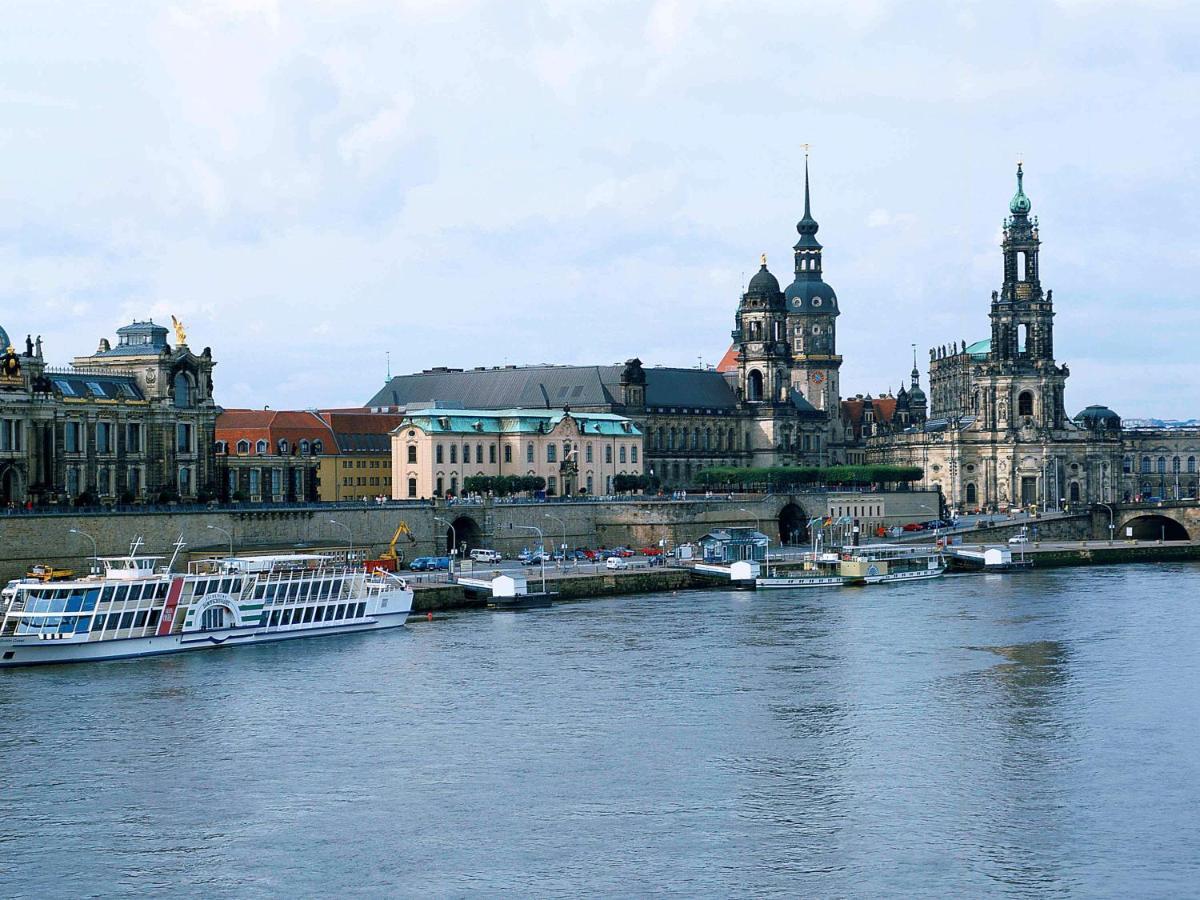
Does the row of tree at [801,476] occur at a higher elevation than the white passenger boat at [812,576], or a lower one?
higher

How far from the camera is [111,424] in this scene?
332 ft

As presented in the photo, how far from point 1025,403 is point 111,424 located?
302 ft

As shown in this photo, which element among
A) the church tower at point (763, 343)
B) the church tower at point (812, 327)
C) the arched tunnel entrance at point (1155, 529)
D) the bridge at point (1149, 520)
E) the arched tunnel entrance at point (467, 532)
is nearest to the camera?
the arched tunnel entrance at point (467, 532)

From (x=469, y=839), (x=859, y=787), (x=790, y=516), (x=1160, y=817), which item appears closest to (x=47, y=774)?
(x=469, y=839)

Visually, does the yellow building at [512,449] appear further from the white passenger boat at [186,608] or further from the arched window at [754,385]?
the white passenger boat at [186,608]

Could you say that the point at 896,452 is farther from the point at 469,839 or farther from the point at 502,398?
the point at 469,839

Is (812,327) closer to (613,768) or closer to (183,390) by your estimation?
(183,390)

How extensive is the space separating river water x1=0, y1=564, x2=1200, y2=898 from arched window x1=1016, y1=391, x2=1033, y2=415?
299 feet

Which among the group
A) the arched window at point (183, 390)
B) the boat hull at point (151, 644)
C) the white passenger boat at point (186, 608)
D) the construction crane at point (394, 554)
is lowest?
the boat hull at point (151, 644)

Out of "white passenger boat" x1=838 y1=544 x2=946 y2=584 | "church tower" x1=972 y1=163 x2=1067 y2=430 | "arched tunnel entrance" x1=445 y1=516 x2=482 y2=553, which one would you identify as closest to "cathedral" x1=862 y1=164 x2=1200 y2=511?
"church tower" x1=972 y1=163 x2=1067 y2=430

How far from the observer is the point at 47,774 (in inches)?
2008

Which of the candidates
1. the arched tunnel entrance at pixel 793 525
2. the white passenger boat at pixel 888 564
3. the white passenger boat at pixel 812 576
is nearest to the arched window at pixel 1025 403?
the arched tunnel entrance at pixel 793 525

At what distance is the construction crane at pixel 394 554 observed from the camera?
99.3m

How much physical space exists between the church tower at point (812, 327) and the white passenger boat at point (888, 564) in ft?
203
